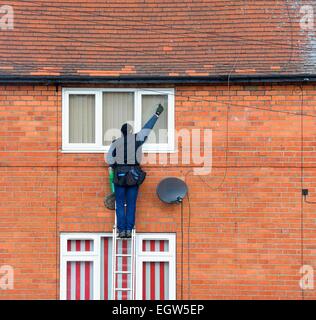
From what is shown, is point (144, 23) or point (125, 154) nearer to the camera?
point (125, 154)

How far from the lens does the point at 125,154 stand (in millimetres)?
13312

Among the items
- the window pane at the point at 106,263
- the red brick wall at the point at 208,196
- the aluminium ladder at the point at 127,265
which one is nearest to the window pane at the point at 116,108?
the red brick wall at the point at 208,196

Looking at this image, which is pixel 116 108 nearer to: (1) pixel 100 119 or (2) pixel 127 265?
(1) pixel 100 119

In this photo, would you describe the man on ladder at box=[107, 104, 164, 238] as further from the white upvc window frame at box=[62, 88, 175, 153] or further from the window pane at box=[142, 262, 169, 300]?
the window pane at box=[142, 262, 169, 300]

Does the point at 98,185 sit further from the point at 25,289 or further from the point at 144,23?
the point at 144,23

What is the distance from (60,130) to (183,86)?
7.10ft

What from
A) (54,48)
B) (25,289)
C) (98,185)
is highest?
(54,48)

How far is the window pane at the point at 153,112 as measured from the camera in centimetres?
1370

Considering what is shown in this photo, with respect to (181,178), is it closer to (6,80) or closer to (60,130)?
(60,130)

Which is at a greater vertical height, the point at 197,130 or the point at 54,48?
the point at 54,48

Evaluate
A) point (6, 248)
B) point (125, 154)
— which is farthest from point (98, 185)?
point (6, 248)

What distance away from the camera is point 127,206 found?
13.2 meters

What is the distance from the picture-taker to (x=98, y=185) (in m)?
13.5

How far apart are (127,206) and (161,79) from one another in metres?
2.15
